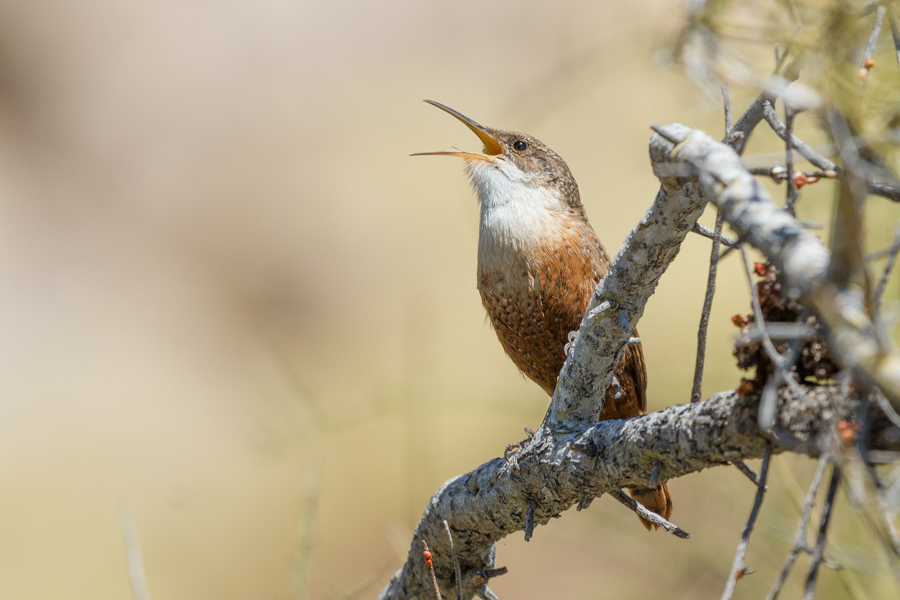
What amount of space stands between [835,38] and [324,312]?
877cm

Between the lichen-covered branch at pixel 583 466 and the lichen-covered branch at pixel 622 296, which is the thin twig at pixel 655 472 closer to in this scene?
the lichen-covered branch at pixel 583 466

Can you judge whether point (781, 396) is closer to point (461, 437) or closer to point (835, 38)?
point (835, 38)

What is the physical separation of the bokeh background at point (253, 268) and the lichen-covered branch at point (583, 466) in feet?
14.2

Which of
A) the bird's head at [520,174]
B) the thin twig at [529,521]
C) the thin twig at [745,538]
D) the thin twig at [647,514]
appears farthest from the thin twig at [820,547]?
the bird's head at [520,174]

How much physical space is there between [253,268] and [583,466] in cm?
822

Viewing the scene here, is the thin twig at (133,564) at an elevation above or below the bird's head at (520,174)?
below

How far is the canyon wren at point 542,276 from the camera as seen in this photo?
3043 mm

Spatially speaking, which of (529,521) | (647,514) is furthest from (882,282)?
(529,521)

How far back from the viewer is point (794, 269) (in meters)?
1.03

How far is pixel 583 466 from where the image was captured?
2008 millimetres

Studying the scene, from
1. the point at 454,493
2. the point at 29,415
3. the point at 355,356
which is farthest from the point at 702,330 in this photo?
the point at 29,415

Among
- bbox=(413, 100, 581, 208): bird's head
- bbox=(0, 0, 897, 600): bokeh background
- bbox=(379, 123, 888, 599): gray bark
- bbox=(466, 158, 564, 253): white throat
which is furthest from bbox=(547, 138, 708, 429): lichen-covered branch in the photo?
bbox=(0, 0, 897, 600): bokeh background

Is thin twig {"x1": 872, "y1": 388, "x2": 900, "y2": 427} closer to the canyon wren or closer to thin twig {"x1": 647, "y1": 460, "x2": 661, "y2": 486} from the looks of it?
thin twig {"x1": 647, "y1": 460, "x2": 661, "y2": 486}

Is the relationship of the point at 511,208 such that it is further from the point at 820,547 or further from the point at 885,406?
the point at 820,547
